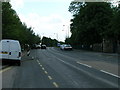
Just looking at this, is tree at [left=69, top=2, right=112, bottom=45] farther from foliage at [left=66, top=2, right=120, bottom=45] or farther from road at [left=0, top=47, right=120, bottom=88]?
road at [left=0, top=47, right=120, bottom=88]

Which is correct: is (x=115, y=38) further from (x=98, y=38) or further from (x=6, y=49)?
(x=6, y=49)

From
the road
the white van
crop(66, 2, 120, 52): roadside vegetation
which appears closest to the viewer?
the road

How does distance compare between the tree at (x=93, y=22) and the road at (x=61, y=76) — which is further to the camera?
the tree at (x=93, y=22)

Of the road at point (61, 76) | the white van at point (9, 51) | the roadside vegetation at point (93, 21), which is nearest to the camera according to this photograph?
the road at point (61, 76)

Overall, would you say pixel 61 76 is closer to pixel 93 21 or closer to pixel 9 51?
pixel 9 51

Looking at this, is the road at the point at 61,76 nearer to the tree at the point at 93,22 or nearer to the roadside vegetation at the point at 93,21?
the roadside vegetation at the point at 93,21

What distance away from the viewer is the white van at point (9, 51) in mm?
22734

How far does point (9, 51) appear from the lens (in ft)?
74.7

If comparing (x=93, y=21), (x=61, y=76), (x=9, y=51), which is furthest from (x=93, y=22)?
(x=61, y=76)

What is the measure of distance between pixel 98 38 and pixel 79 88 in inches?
2408

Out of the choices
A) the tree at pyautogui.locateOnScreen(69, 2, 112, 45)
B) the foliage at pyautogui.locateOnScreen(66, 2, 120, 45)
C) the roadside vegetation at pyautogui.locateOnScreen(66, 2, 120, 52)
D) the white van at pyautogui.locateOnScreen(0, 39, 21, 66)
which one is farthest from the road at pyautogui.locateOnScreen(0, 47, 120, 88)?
the tree at pyautogui.locateOnScreen(69, 2, 112, 45)

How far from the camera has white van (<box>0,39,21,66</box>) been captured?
895 inches

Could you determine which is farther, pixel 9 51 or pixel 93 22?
pixel 93 22

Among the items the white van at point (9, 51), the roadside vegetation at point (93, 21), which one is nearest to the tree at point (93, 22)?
the roadside vegetation at point (93, 21)
